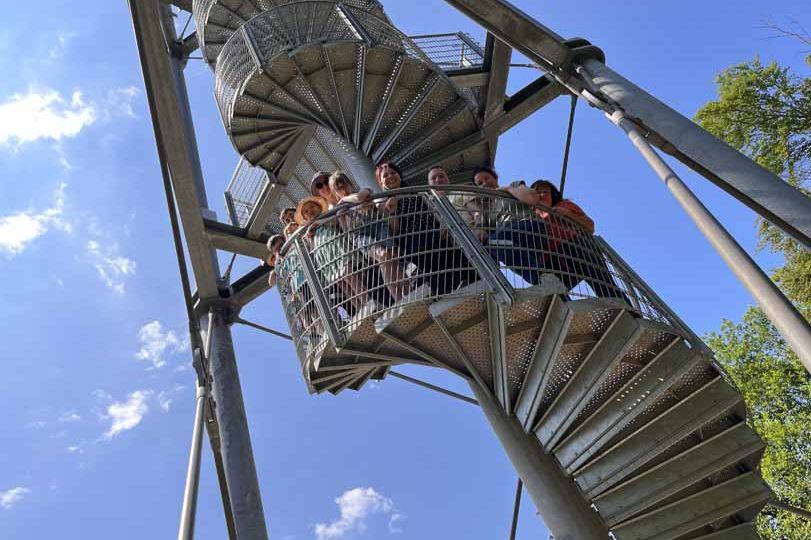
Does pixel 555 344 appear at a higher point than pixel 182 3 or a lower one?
lower

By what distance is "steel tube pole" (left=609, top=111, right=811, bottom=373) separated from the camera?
8.28 feet

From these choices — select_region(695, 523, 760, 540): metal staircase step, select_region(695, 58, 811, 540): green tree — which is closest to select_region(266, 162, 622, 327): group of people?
select_region(695, 523, 760, 540): metal staircase step

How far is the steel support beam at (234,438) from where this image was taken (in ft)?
25.0

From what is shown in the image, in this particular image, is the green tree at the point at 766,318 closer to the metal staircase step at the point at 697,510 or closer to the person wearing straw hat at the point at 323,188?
the metal staircase step at the point at 697,510

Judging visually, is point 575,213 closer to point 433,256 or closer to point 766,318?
point 433,256

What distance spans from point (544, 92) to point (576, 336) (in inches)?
204

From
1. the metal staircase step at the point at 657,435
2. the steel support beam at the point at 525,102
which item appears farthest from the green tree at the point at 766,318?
the metal staircase step at the point at 657,435

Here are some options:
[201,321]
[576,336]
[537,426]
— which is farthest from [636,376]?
[201,321]

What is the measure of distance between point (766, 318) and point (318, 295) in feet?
37.8

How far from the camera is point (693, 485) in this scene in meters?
5.78

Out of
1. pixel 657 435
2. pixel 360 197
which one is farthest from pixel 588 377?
pixel 360 197

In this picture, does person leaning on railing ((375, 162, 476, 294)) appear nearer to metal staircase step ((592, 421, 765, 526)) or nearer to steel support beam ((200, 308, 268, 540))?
metal staircase step ((592, 421, 765, 526))

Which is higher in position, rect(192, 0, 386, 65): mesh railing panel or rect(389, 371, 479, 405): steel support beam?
rect(192, 0, 386, 65): mesh railing panel

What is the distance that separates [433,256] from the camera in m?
5.34
